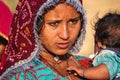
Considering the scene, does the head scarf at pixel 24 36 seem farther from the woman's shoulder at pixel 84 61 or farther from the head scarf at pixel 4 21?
the woman's shoulder at pixel 84 61

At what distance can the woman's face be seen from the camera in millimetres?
3158

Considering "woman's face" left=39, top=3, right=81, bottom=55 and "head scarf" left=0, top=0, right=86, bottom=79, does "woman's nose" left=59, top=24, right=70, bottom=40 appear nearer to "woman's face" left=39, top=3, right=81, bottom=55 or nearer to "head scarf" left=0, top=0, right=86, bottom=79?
"woman's face" left=39, top=3, right=81, bottom=55

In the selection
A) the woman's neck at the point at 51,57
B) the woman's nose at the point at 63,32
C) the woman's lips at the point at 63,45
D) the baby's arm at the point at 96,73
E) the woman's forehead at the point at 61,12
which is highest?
the woman's forehead at the point at 61,12

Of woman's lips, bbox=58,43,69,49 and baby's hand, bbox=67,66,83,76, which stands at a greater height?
woman's lips, bbox=58,43,69,49

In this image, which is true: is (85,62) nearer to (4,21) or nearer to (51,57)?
(51,57)

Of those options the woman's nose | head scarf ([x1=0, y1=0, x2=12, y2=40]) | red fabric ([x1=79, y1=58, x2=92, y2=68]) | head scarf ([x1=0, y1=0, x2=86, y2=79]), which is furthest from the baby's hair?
head scarf ([x1=0, y1=0, x2=12, y2=40])

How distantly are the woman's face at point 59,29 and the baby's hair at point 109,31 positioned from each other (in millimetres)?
375

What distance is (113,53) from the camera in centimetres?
339

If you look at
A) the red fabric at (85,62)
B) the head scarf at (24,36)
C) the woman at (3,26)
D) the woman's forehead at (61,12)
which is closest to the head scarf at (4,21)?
the woman at (3,26)

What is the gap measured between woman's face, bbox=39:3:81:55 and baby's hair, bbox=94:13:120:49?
37 cm

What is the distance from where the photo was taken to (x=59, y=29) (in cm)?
318

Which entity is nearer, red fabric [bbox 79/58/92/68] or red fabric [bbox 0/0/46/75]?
red fabric [bbox 0/0/46/75]

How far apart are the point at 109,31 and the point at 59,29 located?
545mm

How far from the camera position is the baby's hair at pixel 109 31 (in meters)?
3.49
